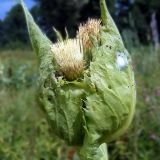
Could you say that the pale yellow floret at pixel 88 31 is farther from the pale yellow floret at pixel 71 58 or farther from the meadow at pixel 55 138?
the meadow at pixel 55 138

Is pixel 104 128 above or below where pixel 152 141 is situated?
above

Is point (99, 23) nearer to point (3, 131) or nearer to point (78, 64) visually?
point (78, 64)

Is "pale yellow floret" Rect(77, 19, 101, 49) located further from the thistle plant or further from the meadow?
the meadow

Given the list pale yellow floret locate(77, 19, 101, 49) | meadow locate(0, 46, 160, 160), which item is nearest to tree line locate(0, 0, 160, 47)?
meadow locate(0, 46, 160, 160)

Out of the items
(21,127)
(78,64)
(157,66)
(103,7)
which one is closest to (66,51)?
(78,64)

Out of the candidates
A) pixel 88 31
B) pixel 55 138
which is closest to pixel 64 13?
pixel 55 138

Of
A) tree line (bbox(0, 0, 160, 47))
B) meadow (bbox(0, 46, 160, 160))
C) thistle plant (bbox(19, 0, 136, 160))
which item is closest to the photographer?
thistle plant (bbox(19, 0, 136, 160))

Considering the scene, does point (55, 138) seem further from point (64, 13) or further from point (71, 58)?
point (64, 13)
